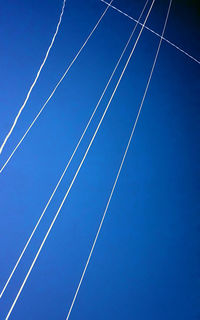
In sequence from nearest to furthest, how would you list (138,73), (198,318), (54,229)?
(54,229)
(198,318)
(138,73)

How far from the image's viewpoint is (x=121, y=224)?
1503 mm

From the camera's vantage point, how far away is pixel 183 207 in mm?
1684

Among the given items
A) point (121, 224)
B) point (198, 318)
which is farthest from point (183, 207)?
point (198, 318)

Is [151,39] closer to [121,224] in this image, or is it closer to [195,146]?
[195,146]

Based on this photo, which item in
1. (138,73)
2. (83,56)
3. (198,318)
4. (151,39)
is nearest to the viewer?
(198,318)

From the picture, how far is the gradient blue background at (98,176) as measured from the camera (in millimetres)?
1323

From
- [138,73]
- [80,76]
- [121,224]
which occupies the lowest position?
[121,224]

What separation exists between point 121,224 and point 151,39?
4.24 ft

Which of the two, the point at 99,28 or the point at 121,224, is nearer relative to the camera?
the point at 121,224

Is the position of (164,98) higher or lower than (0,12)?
higher

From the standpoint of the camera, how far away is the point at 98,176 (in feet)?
5.08

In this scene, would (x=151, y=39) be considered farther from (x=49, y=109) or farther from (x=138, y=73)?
(x=49, y=109)

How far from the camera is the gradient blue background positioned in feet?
4.34

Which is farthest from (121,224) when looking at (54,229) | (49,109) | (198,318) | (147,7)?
(147,7)
